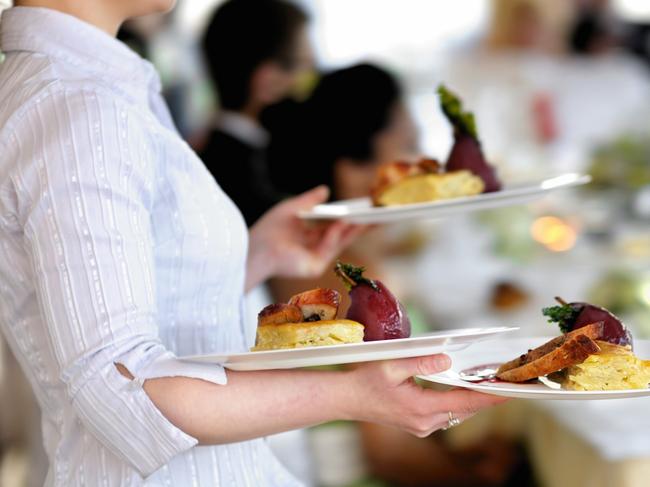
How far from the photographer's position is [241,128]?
10.7ft

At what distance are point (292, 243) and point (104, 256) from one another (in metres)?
0.73

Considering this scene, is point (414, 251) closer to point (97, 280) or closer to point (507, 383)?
point (507, 383)

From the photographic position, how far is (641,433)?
2.11 m

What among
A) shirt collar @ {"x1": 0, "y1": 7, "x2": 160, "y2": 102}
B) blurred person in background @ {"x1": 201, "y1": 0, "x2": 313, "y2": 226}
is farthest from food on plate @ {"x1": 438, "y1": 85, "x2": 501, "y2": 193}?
blurred person in background @ {"x1": 201, "y1": 0, "x2": 313, "y2": 226}

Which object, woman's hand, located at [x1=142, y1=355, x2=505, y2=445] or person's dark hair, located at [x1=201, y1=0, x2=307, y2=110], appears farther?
person's dark hair, located at [x1=201, y1=0, x2=307, y2=110]

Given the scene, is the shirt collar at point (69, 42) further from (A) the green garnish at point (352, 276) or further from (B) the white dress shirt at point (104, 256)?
(A) the green garnish at point (352, 276)

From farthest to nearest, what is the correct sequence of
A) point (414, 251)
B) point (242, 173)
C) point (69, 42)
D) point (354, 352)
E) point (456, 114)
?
1. point (414, 251)
2. point (242, 173)
3. point (456, 114)
4. point (69, 42)
5. point (354, 352)

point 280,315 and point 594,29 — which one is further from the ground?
point 280,315

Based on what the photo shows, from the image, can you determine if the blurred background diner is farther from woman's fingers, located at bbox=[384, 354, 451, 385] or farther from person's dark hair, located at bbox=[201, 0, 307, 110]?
woman's fingers, located at bbox=[384, 354, 451, 385]

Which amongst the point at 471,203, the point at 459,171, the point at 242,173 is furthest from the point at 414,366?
the point at 242,173

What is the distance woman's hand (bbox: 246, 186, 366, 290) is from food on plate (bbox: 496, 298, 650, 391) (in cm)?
68

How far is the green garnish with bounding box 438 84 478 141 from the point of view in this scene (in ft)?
5.04

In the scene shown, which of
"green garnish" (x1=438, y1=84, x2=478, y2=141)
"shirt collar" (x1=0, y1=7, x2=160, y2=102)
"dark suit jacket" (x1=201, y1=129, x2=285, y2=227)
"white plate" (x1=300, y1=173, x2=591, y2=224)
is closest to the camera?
→ "shirt collar" (x1=0, y1=7, x2=160, y2=102)

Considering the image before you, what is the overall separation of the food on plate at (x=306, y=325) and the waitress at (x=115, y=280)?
0.05 meters
